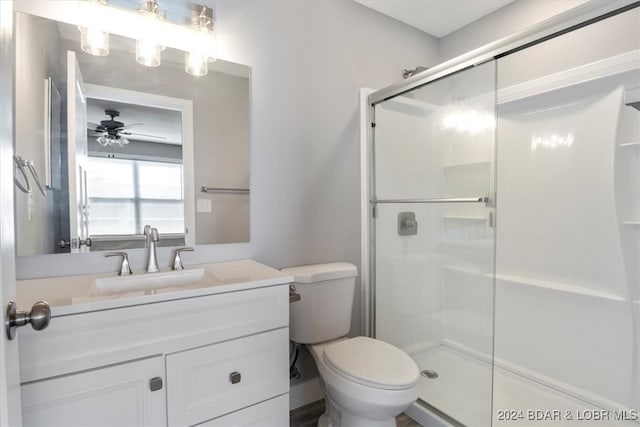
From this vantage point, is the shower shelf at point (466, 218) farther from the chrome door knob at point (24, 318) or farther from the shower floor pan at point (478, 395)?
the chrome door knob at point (24, 318)

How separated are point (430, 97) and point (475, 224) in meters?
0.77

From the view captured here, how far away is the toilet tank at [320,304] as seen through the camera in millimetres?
1629

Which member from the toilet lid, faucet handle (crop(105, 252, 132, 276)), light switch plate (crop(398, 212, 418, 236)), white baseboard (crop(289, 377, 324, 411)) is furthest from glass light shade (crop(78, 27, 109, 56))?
white baseboard (crop(289, 377, 324, 411))

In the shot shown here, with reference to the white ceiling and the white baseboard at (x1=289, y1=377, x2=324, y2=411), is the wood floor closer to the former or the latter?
the white baseboard at (x1=289, y1=377, x2=324, y2=411)

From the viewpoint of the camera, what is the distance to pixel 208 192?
1585 millimetres

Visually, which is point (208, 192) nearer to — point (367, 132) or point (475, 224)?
point (367, 132)

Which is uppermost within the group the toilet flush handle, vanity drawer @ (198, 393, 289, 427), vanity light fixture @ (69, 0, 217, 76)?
vanity light fixture @ (69, 0, 217, 76)

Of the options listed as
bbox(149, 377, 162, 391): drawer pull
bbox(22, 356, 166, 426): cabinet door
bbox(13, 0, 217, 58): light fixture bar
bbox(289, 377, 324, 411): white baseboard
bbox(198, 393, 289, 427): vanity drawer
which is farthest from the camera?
bbox(289, 377, 324, 411): white baseboard

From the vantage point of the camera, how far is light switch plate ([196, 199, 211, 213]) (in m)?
1.56

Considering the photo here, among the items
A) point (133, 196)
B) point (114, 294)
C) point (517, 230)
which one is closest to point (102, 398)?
point (114, 294)

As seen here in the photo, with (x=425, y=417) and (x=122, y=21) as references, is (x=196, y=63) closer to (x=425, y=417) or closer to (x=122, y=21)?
(x=122, y=21)

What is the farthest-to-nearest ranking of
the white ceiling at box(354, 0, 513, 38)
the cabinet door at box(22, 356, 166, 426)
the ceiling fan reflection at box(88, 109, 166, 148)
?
the white ceiling at box(354, 0, 513, 38) → the ceiling fan reflection at box(88, 109, 166, 148) → the cabinet door at box(22, 356, 166, 426)

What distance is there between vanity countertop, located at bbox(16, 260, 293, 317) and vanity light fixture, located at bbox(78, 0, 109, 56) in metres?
0.91

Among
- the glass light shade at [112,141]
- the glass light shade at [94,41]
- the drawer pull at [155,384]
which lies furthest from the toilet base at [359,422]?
the glass light shade at [94,41]
